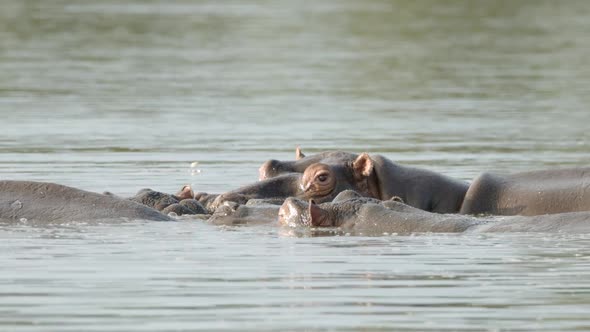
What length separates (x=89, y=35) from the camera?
3662 centimetres

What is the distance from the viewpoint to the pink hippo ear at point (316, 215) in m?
10.6

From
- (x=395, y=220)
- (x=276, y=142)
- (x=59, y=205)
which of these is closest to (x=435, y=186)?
(x=395, y=220)

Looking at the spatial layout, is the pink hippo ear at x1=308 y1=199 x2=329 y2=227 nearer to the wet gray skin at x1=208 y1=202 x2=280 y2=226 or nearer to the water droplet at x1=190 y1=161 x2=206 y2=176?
the wet gray skin at x1=208 y1=202 x2=280 y2=226

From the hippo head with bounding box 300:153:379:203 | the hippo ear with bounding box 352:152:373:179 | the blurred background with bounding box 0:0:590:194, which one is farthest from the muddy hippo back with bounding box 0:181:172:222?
the blurred background with bounding box 0:0:590:194

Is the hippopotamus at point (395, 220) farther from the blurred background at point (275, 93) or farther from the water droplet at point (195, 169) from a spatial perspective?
the water droplet at point (195, 169)

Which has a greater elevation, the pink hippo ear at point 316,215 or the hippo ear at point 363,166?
the hippo ear at point 363,166

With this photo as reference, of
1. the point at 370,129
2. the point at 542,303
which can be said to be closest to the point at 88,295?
the point at 542,303

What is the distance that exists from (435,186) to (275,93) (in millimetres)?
11314

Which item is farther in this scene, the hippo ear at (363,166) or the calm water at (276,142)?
the hippo ear at (363,166)

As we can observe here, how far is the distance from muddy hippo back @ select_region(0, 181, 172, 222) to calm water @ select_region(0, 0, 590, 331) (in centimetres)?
32

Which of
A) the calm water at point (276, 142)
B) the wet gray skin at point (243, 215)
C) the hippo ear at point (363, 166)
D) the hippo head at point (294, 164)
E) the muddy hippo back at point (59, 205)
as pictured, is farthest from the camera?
the hippo head at point (294, 164)

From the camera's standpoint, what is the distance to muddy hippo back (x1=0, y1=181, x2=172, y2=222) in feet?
36.2

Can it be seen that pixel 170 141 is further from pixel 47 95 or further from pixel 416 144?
pixel 47 95

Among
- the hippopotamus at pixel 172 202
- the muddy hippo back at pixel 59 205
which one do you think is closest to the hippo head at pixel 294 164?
the hippopotamus at pixel 172 202
